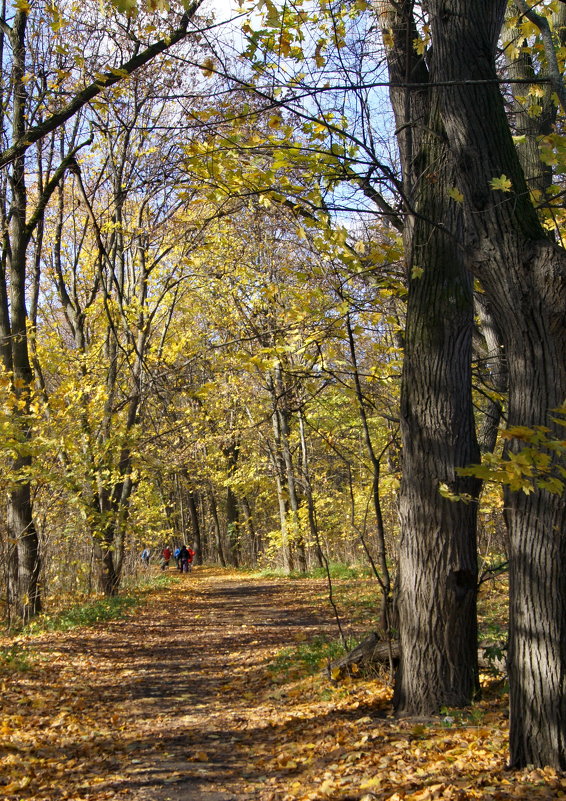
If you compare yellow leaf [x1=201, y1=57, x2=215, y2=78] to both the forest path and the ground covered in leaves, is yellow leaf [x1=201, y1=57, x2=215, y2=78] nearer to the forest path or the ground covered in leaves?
the ground covered in leaves

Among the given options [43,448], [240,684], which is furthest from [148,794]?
[43,448]

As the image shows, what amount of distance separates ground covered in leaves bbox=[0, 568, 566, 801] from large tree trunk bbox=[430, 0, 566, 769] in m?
0.32

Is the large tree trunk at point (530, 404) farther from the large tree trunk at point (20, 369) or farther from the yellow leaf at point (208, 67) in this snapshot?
the large tree trunk at point (20, 369)

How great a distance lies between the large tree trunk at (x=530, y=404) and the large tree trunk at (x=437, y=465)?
97 centimetres

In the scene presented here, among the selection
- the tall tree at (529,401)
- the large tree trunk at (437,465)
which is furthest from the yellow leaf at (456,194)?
the large tree trunk at (437,465)

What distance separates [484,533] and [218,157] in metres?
7.36

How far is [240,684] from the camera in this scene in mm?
7344

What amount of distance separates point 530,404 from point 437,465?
1.29 meters

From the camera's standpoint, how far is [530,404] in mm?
3705

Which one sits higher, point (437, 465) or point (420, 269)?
point (420, 269)

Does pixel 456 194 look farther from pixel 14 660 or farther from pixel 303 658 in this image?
pixel 14 660

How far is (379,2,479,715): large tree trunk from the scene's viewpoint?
4.89 metres

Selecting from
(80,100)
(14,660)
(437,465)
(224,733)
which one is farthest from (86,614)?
(437,465)

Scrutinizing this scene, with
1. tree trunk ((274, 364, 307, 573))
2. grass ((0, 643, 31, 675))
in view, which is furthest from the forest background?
tree trunk ((274, 364, 307, 573))
